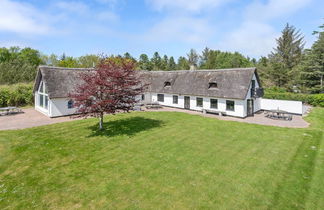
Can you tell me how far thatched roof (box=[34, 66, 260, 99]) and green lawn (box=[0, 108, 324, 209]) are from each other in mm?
6241

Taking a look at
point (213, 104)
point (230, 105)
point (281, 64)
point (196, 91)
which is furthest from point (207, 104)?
point (281, 64)

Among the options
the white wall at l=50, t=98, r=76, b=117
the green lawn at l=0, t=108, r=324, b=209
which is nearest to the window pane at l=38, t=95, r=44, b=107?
the white wall at l=50, t=98, r=76, b=117

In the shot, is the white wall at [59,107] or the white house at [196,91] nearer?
the white wall at [59,107]

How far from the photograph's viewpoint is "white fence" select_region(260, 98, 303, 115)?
20.0m

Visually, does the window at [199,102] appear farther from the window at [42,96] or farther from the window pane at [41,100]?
the window pane at [41,100]

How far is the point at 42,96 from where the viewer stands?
2011 cm

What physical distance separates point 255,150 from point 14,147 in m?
14.3

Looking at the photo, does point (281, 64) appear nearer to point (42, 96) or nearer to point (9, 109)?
point (42, 96)

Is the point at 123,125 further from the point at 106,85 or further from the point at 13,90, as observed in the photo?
the point at 13,90

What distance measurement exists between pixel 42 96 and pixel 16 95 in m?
5.85

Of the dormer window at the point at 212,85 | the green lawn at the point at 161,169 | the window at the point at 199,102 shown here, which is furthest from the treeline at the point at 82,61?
the green lawn at the point at 161,169

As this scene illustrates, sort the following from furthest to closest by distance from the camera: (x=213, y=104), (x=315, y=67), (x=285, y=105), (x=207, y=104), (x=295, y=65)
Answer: (x=295, y=65) < (x=315, y=67) < (x=207, y=104) < (x=285, y=105) < (x=213, y=104)

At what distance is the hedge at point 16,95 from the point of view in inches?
864

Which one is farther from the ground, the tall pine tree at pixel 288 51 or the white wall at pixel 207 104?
the tall pine tree at pixel 288 51
